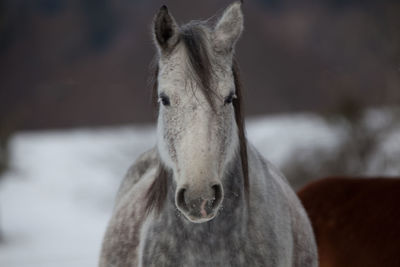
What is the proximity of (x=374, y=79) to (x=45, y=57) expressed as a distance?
36.1 feet

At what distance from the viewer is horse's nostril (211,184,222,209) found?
79.3 inches

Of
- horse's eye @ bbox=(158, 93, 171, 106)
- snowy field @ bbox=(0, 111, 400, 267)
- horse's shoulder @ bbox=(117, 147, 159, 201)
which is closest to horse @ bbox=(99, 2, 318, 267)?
horse's eye @ bbox=(158, 93, 171, 106)

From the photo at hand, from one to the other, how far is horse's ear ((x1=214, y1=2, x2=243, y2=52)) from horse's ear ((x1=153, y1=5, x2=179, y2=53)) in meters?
0.19

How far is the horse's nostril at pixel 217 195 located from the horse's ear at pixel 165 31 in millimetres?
677

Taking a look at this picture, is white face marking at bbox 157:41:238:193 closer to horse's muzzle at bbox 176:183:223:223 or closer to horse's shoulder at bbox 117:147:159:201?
horse's muzzle at bbox 176:183:223:223

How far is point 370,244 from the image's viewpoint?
11.9ft

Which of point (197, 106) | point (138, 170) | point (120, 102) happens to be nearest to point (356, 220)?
point (138, 170)

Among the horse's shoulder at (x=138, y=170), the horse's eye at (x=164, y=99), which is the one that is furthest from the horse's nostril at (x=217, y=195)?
the horse's shoulder at (x=138, y=170)

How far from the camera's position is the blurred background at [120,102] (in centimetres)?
996

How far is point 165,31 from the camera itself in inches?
90.4

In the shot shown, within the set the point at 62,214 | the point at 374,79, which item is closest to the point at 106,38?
the point at 62,214

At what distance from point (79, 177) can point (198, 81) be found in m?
13.5

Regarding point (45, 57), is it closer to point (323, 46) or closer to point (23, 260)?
point (323, 46)

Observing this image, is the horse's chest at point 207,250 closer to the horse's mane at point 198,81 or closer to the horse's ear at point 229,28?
the horse's mane at point 198,81
